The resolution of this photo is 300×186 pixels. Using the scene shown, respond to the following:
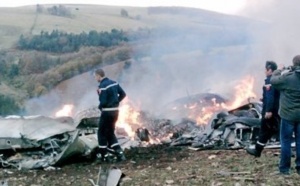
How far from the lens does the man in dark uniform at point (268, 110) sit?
33.3 feet

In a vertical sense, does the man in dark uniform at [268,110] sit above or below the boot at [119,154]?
above

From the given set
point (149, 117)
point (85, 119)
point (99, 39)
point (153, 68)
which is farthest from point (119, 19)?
point (85, 119)

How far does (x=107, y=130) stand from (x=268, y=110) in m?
3.32

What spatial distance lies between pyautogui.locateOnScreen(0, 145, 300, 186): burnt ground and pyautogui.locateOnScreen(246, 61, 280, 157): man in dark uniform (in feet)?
0.93

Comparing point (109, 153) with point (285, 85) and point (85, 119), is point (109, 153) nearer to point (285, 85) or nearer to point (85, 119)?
point (85, 119)

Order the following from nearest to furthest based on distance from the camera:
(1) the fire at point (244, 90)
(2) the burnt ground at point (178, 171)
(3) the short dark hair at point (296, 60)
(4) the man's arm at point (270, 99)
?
(2) the burnt ground at point (178, 171)
(3) the short dark hair at point (296, 60)
(4) the man's arm at point (270, 99)
(1) the fire at point (244, 90)

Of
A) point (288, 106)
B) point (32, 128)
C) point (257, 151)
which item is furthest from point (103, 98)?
point (288, 106)

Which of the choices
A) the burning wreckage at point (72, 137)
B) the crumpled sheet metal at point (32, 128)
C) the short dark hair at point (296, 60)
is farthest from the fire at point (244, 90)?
the short dark hair at point (296, 60)

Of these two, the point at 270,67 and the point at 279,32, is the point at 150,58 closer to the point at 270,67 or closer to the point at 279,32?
the point at 279,32

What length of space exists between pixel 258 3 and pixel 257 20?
1.21 m

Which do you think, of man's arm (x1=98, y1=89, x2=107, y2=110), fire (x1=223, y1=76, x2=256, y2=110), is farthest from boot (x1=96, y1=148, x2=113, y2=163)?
fire (x1=223, y1=76, x2=256, y2=110)

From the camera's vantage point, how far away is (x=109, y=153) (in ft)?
38.9

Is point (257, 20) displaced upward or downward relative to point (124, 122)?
upward

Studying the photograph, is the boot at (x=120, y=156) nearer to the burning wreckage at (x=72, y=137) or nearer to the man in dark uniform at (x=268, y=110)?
the burning wreckage at (x=72, y=137)
